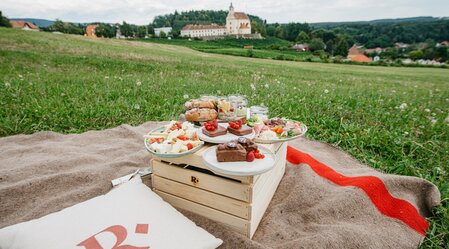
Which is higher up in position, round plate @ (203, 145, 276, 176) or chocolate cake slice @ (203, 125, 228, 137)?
chocolate cake slice @ (203, 125, 228, 137)

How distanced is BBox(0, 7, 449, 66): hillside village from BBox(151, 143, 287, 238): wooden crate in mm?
28900

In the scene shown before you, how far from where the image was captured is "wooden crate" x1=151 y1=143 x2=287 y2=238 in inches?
79.5

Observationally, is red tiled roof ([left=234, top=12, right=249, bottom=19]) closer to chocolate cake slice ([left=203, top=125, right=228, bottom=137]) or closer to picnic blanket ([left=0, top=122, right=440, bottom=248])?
picnic blanket ([left=0, top=122, right=440, bottom=248])

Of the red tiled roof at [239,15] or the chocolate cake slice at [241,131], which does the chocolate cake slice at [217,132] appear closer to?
the chocolate cake slice at [241,131]

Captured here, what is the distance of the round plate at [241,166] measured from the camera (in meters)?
1.82

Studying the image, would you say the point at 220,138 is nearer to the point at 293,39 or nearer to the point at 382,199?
the point at 382,199

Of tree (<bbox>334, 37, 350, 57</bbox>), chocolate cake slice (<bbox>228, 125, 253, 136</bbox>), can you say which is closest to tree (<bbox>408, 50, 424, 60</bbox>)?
tree (<bbox>334, 37, 350, 57</bbox>)

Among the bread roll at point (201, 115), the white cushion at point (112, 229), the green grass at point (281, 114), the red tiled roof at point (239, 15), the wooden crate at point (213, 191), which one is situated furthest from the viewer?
the red tiled roof at point (239, 15)

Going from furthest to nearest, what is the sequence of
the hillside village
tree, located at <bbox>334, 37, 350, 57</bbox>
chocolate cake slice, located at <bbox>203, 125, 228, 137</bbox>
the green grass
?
tree, located at <bbox>334, 37, 350, 57</bbox>, the hillside village, the green grass, chocolate cake slice, located at <bbox>203, 125, 228, 137</bbox>

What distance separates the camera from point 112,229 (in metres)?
1.87

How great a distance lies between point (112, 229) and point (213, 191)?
765mm

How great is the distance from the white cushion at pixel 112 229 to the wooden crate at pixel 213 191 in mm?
218

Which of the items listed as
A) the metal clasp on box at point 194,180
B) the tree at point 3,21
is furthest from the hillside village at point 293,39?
the metal clasp on box at point 194,180

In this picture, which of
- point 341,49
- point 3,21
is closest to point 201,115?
point 3,21
